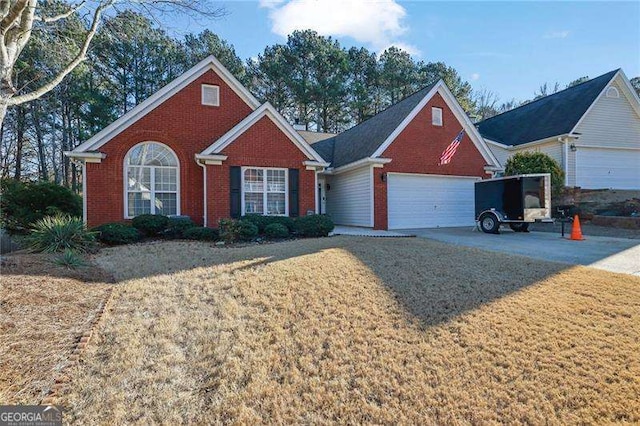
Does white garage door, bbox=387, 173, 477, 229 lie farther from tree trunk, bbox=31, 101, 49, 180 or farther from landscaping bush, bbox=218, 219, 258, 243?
tree trunk, bbox=31, 101, 49, 180

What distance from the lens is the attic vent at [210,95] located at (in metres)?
14.1

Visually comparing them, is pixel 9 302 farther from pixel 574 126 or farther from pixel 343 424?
pixel 574 126

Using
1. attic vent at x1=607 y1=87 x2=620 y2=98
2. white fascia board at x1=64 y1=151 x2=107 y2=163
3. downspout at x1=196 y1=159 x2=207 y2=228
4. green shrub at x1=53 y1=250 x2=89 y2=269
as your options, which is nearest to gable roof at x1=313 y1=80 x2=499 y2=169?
downspout at x1=196 y1=159 x2=207 y2=228

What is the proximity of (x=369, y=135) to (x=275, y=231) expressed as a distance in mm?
8381

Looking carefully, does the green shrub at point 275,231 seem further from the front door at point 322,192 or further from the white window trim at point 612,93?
the white window trim at point 612,93

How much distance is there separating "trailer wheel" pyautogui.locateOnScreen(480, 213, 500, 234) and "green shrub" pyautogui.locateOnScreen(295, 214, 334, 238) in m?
6.21

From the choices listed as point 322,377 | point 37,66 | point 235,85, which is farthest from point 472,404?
point 37,66

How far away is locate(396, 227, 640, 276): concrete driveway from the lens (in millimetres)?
7312

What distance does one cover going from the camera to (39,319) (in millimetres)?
4348

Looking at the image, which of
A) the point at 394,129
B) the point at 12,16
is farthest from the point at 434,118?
the point at 12,16

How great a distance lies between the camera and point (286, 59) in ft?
97.8

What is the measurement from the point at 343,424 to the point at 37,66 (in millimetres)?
24082

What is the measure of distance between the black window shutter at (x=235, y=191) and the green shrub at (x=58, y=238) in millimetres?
4714

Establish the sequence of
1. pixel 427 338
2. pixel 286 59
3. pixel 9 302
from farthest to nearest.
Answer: pixel 286 59, pixel 9 302, pixel 427 338
